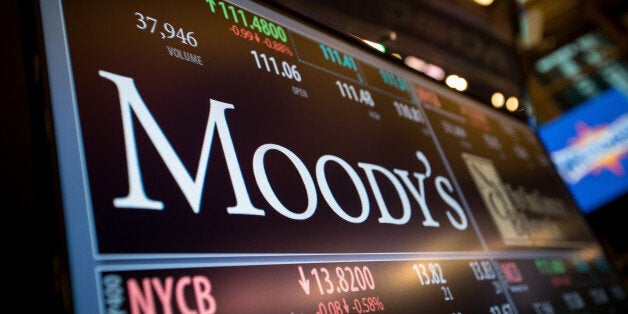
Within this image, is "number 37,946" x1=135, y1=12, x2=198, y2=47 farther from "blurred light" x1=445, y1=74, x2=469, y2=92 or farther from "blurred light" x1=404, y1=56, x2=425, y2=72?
"blurred light" x1=445, y1=74, x2=469, y2=92

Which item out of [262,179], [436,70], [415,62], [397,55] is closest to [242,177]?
[262,179]

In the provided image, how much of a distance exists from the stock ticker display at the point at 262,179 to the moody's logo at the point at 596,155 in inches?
123

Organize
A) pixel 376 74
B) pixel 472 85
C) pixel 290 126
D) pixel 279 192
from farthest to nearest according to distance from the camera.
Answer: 1. pixel 472 85
2. pixel 376 74
3. pixel 290 126
4. pixel 279 192

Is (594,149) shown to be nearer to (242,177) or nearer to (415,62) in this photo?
(415,62)

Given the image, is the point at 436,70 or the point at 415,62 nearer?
the point at 415,62

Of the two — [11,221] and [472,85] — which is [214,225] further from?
[472,85]

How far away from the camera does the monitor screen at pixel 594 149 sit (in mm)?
5105

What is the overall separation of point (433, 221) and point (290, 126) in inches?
28.1

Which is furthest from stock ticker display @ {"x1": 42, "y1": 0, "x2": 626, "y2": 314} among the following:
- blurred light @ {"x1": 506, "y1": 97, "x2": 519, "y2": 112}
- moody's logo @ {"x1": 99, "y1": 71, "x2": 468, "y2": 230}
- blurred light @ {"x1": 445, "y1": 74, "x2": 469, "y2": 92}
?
blurred light @ {"x1": 506, "y1": 97, "x2": 519, "y2": 112}

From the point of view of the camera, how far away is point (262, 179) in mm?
1434

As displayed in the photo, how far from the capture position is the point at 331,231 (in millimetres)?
1502

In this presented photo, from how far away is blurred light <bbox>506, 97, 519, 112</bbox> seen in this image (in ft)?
11.6

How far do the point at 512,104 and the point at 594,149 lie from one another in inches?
92.9

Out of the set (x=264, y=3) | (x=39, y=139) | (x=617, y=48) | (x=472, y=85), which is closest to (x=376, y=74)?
(x=264, y=3)
